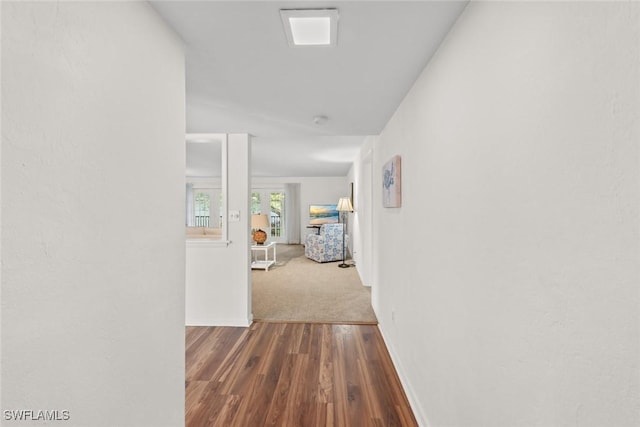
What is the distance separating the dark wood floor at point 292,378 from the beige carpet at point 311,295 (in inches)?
13.3

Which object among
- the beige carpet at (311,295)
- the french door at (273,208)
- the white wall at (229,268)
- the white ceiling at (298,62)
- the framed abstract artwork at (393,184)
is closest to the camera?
the white ceiling at (298,62)

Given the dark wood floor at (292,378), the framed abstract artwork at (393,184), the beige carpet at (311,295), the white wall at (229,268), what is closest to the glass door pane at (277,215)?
the beige carpet at (311,295)

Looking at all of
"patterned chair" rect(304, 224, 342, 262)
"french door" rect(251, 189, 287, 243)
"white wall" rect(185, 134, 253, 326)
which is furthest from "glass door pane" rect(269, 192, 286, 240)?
"white wall" rect(185, 134, 253, 326)

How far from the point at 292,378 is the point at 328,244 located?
185 inches

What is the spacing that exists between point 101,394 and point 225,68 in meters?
1.62

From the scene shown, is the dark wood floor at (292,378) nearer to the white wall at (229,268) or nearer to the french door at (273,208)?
the white wall at (229,268)

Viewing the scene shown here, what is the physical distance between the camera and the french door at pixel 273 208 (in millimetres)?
10109

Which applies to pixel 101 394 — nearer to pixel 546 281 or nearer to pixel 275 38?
pixel 546 281

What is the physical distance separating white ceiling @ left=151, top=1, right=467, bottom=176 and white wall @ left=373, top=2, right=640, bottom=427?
0.22 metres

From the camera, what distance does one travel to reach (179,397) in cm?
143

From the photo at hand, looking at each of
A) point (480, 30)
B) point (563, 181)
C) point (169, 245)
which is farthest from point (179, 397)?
point (480, 30)

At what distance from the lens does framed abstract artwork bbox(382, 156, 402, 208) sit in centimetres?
231

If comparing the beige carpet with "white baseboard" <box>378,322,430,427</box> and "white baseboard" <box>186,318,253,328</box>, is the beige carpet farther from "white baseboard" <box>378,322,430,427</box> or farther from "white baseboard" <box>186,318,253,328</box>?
"white baseboard" <box>378,322,430,427</box>

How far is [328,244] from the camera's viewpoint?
699 centimetres
